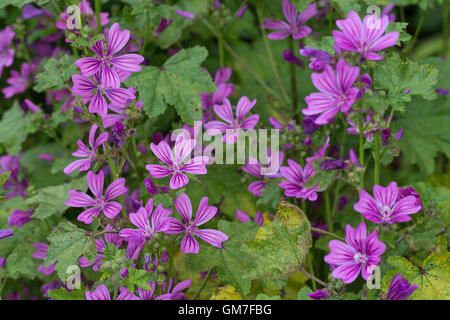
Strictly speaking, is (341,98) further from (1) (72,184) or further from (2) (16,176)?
(2) (16,176)

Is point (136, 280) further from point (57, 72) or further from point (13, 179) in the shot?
point (13, 179)

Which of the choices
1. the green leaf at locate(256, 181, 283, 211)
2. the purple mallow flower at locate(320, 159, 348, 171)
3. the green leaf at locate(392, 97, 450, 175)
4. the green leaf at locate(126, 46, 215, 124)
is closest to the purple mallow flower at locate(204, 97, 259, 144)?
the green leaf at locate(126, 46, 215, 124)

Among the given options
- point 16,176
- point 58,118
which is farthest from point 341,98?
point 16,176

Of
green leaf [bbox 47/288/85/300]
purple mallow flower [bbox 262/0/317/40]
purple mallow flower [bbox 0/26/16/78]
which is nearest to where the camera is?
green leaf [bbox 47/288/85/300]

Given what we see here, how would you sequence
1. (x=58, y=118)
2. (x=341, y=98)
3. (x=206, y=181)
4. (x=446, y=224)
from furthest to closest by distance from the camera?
(x=58, y=118) < (x=206, y=181) < (x=446, y=224) < (x=341, y=98)

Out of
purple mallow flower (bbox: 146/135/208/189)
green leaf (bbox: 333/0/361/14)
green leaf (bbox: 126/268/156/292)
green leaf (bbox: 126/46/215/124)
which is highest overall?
green leaf (bbox: 333/0/361/14)

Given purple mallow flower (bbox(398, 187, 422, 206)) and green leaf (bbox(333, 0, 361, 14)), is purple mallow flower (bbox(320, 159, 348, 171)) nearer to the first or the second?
purple mallow flower (bbox(398, 187, 422, 206))

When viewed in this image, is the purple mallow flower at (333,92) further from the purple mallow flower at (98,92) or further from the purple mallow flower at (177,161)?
the purple mallow flower at (98,92)
